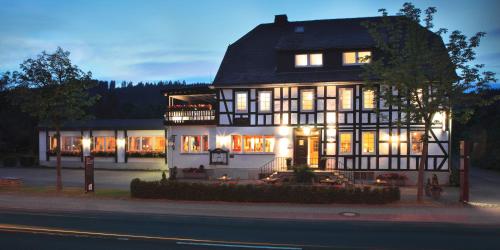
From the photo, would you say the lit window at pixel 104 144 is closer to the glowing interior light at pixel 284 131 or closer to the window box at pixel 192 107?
the window box at pixel 192 107

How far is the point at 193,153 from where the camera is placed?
29.1 meters

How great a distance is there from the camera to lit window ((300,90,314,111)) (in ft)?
89.5

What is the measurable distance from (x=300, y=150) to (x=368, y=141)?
4.28 meters

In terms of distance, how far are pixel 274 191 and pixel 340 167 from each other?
9.11m

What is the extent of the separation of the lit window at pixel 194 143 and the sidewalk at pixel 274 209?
9.82 m

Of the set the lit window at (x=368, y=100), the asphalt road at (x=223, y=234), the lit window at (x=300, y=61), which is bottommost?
the asphalt road at (x=223, y=234)

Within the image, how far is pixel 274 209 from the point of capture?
1744 cm

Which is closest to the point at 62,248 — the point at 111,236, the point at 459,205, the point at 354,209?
the point at 111,236

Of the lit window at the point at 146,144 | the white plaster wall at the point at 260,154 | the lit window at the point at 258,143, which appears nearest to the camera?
the white plaster wall at the point at 260,154

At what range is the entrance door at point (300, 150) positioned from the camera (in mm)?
27312

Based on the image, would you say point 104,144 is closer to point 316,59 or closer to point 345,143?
point 316,59

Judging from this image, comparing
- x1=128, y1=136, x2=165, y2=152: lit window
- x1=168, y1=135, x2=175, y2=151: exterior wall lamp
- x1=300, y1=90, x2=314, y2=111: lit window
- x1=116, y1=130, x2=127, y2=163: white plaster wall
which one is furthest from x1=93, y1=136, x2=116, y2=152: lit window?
x1=300, y1=90, x2=314, y2=111: lit window

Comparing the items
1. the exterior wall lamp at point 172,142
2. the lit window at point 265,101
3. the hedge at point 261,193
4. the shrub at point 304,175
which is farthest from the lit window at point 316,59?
the hedge at point 261,193

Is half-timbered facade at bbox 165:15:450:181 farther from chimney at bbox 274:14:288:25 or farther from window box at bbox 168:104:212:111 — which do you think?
chimney at bbox 274:14:288:25
